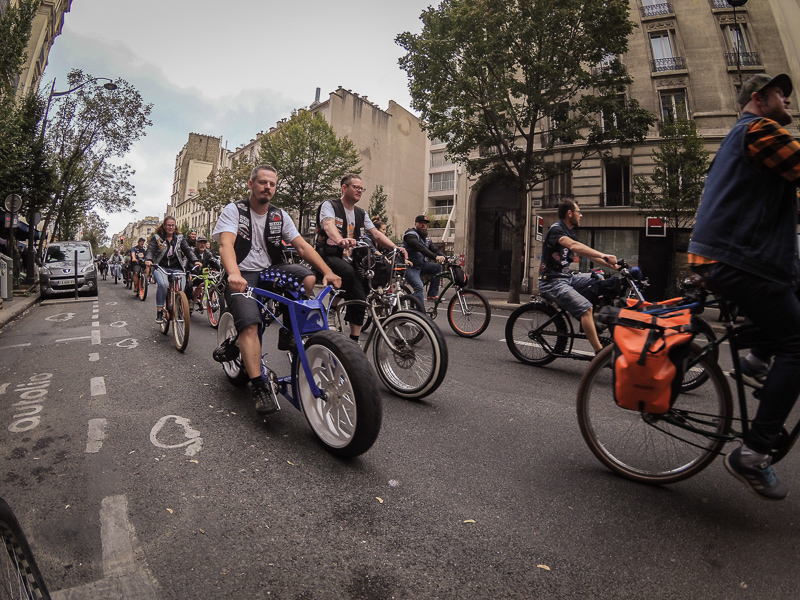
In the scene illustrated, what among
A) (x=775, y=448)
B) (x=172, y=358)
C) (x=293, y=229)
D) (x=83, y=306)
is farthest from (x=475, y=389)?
(x=83, y=306)

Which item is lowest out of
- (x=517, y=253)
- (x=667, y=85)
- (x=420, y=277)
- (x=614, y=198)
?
(x=420, y=277)

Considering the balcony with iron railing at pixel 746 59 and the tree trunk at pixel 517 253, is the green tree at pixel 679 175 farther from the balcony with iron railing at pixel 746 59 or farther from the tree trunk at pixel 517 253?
the balcony with iron railing at pixel 746 59

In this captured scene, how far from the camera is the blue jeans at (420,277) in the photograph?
785 centimetres

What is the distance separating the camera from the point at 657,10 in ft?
79.8

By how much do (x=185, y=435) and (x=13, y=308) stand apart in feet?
37.5

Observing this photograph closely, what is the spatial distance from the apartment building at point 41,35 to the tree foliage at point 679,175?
2786 cm

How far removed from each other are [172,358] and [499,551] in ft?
16.5

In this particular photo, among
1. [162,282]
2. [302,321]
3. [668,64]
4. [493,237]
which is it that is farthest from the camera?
[493,237]

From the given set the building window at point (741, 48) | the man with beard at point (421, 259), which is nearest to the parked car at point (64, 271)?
the man with beard at point (421, 259)

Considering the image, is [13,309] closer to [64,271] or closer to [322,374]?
[64,271]

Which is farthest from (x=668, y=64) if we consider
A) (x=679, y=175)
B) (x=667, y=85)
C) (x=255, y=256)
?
(x=255, y=256)

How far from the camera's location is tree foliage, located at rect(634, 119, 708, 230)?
1540cm

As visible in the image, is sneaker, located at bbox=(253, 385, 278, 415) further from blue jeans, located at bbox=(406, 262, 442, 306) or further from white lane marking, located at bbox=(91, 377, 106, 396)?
blue jeans, located at bbox=(406, 262, 442, 306)

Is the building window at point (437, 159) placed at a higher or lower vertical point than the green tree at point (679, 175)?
higher
